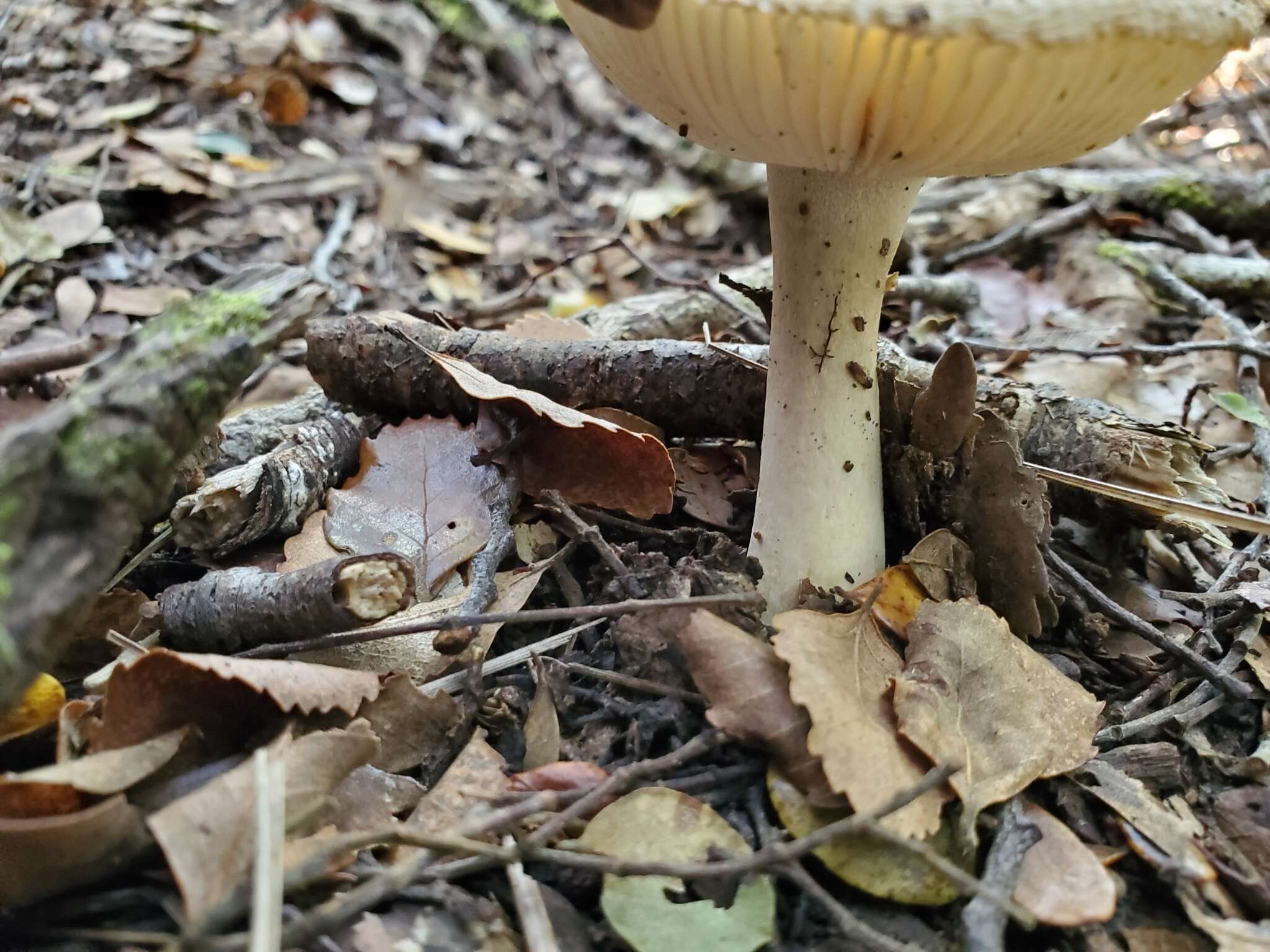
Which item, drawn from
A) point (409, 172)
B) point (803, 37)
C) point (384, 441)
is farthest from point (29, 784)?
point (409, 172)

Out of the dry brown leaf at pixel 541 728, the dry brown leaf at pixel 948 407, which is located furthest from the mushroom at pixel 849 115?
the dry brown leaf at pixel 541 728

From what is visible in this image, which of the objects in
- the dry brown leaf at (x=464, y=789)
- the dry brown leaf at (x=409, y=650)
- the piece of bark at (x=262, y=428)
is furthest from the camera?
the piece of bark at (x=262, y=428)

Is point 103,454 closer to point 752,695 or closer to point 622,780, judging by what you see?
point 622,780

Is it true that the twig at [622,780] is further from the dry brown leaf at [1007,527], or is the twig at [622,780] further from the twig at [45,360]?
the twig at [45,360]

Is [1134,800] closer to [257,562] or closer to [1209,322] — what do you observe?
[257,562]

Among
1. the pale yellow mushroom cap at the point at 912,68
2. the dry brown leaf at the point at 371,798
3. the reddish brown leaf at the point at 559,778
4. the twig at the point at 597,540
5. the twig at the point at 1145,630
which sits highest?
the pale yellow mushroom cap at the point at 912,68
